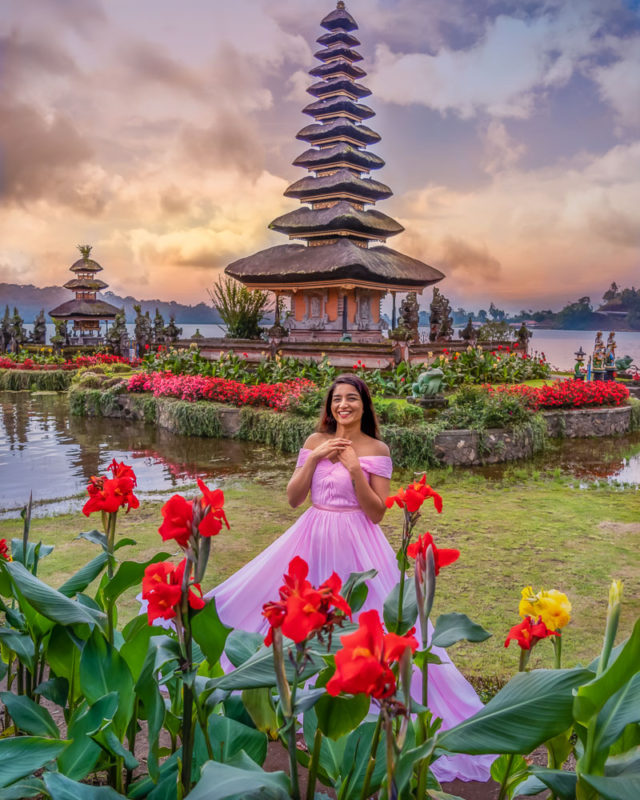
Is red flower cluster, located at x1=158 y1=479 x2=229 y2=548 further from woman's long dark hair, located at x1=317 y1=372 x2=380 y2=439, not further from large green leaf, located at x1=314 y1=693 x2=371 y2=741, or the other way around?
woman's long dark hair, located at x1=317 y1=372 x2=380 y2=439

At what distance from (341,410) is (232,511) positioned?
423cm

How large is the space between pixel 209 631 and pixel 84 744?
0.53m

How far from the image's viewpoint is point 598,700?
1.39 metres

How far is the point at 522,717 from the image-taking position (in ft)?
4.75

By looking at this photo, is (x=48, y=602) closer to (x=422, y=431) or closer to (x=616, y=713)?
(x=616, y=713)

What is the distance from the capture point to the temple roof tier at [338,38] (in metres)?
26.7

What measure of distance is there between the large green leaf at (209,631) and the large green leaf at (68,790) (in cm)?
39

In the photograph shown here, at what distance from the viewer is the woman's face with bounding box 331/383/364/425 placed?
3.41 metres

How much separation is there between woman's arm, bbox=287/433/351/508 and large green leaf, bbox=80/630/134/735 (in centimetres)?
144

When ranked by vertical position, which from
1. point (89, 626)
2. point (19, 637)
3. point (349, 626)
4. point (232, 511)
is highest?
point (349, 626)

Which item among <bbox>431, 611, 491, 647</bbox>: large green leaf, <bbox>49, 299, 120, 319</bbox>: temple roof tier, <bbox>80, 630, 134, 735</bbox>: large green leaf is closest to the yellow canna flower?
<bbox>431, 611, 491, 647</bbox>: large green leaf

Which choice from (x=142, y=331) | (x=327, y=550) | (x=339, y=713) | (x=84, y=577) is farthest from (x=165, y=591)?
(x=142, y=331)

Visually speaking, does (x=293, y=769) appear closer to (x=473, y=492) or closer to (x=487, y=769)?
(x=487, y=769)

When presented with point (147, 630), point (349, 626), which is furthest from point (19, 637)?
point (349, 626)
